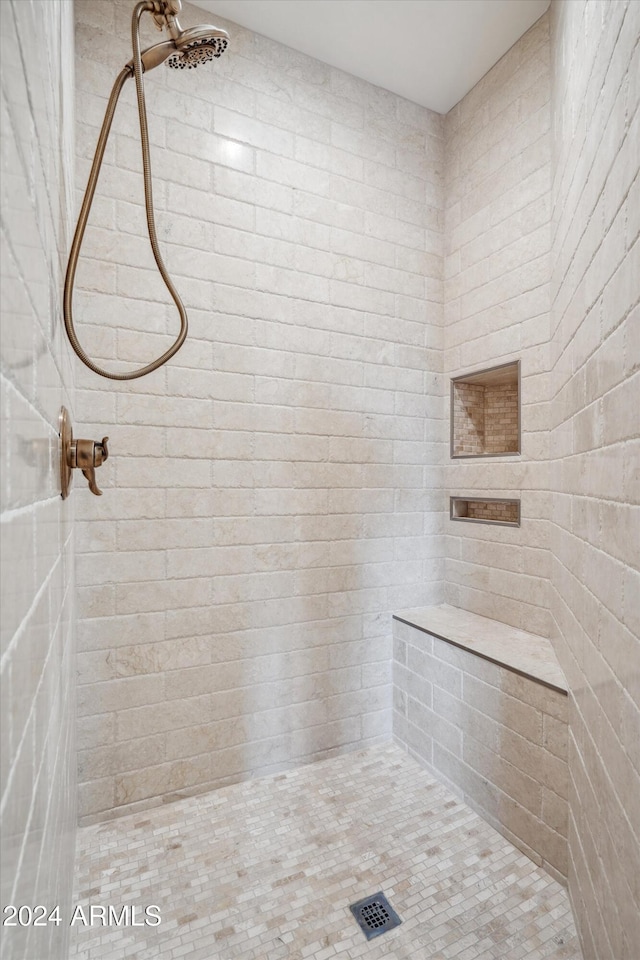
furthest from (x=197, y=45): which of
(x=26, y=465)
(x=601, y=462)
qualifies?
(x=601, y=462)

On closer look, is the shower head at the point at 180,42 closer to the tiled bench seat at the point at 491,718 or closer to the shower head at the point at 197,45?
the shower head at the point at 197,45

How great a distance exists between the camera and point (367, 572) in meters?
2.63

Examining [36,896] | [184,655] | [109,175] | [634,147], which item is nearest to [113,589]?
[184,655]

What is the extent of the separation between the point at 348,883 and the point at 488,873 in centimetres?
51

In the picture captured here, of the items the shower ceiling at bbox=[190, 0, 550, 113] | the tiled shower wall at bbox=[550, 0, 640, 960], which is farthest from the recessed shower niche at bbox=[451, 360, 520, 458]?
the shower ceiling at bbox=[190, 0, 550, 113]

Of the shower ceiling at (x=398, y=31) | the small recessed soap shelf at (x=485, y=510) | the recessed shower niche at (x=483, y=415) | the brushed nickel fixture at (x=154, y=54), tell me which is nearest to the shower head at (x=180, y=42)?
the brushed nickel fixture at (x=154, y=54)

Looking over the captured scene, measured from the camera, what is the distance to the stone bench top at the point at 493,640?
1945 millimetres

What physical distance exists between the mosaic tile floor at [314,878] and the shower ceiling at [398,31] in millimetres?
3552

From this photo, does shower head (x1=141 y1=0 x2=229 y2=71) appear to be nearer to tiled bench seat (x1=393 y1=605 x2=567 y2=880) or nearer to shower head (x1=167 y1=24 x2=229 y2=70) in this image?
shower head (x1=167 y1=24 x2=229 y2=70)

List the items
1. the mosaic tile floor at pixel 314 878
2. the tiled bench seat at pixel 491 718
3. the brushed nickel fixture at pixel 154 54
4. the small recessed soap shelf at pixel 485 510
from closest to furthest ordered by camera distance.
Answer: the brushed nickel fixture at pixel 154 54 → the mosaic tile floor at pixel 314 878 → the tiled bench seat at pixel 491 718 → the small recessed soap shelf at pixel 485 510

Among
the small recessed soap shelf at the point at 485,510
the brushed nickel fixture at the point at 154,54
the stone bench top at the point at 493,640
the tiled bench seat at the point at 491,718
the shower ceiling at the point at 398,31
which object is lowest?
the tiled bench seat at the point at 491,718

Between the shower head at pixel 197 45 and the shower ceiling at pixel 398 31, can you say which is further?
the shower ceiling at pixel 398 31

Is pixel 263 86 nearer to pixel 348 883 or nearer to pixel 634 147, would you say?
pixel 634 147

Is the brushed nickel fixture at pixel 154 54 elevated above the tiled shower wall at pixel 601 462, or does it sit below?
above
